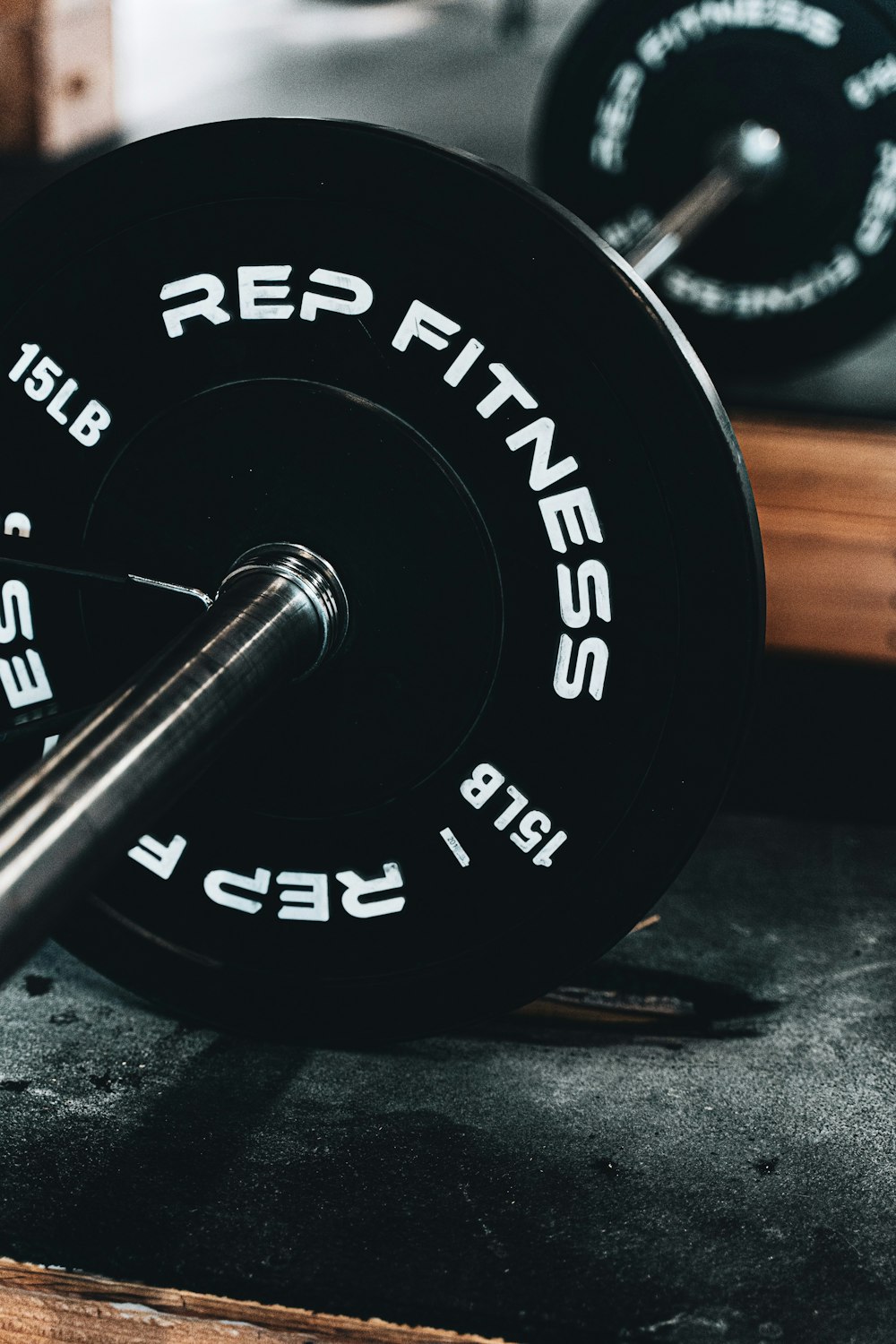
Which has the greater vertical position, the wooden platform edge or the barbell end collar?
the barbell end collar

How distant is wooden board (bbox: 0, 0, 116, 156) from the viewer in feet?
9.34

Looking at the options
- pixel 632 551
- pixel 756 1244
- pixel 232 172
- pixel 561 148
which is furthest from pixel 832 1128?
pixel 561 148

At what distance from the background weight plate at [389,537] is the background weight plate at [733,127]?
1183mm

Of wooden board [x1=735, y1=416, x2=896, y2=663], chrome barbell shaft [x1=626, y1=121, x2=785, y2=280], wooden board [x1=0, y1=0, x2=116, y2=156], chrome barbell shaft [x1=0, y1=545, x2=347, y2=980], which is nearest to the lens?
chrome barbell shaft [x1=0, y1=545, x2=347, y2=980]

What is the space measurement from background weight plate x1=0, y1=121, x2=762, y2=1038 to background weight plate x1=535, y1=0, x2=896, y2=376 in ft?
3.88

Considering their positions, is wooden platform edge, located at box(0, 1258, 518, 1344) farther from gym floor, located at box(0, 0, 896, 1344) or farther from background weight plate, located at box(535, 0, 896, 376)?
background weight plate, located at box(535, 0, 896, 376)

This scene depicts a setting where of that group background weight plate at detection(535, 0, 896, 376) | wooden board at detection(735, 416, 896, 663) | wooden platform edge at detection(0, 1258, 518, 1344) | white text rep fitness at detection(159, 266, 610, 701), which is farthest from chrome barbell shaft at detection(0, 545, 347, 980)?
background weight plate at detection(535, 0, 896, 376)

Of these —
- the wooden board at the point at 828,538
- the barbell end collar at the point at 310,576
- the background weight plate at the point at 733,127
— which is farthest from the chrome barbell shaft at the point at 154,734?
the background weight plate at the point at 733,127

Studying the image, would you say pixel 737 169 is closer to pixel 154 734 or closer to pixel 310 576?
pixel 310 576

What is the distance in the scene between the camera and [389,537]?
0.81 metres

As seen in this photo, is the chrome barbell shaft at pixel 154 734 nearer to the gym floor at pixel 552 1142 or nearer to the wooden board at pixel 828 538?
the gym floor at pixel 552 1142

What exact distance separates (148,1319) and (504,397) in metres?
0.52

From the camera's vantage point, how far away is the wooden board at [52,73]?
9.34ft

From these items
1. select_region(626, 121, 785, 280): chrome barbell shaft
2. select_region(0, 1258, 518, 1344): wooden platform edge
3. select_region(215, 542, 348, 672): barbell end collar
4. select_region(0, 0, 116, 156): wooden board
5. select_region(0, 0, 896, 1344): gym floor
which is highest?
select_region(0, 0, 116, 156): wooden board
